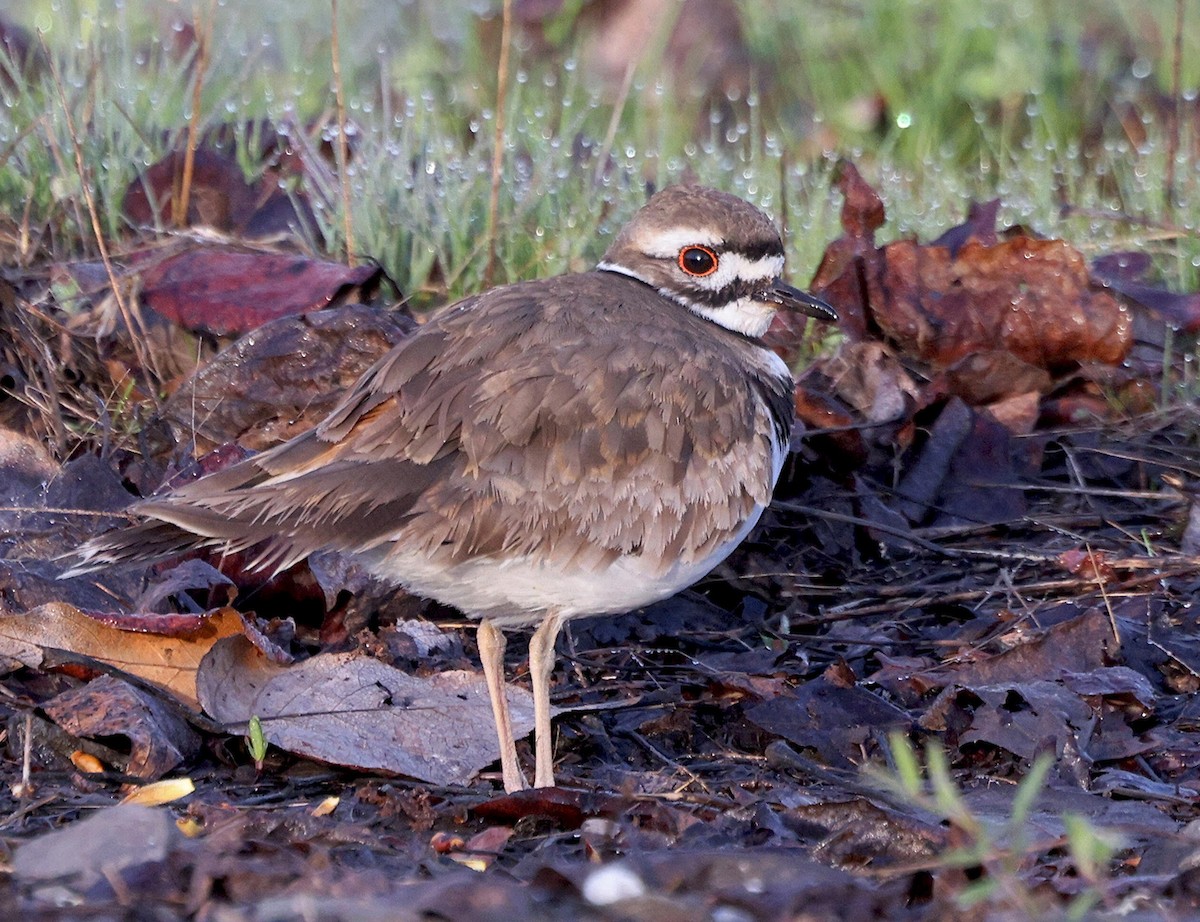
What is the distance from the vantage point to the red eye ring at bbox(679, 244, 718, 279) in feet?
14.6

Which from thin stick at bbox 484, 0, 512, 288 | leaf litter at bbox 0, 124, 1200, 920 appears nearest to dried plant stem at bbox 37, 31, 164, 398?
leaf litter at bbox 0, 124, 1200, 920

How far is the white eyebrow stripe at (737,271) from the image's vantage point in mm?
4441

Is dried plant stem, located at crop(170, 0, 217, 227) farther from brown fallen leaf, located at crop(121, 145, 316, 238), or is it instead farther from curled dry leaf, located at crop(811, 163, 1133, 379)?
curled dry leaf, located at crop(811, 163, 1133, 379)

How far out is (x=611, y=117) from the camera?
8.48m

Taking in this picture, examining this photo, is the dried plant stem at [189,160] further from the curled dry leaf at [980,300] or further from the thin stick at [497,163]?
the curled dry leaf at [980,300]

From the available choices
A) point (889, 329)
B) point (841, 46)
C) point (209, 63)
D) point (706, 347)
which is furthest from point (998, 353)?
point (841, 46)

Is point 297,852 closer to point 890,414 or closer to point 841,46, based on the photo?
point 890,414

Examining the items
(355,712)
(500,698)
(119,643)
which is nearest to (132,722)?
(119,643)

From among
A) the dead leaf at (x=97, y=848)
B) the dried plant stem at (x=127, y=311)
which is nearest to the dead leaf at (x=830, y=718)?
the dead leaf at (x=97, y=848)

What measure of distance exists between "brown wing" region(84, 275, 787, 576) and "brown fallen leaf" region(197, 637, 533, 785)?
1.09 feet

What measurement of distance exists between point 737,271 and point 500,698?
144cm

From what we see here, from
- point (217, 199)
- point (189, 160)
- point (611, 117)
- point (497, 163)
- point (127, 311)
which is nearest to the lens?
point (127, 311)

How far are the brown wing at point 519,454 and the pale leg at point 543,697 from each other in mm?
222

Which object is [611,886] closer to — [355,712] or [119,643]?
[355,712]
